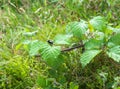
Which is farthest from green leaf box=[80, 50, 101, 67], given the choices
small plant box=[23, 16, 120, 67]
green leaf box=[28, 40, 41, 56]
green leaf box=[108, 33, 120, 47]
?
green leaf box=[28, 40, 41, 56]

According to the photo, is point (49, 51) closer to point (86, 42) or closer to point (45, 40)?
point (86, 42)

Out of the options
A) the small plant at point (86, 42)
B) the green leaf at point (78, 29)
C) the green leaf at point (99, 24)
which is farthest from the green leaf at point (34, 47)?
the green leaf at point (99, 24)

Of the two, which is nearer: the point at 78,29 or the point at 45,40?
the point at 78,29

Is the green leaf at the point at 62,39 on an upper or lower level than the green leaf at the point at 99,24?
lower

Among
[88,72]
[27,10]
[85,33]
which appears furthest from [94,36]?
[27,10]

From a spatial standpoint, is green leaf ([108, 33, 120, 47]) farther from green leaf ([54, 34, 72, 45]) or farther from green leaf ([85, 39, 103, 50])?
green leaf ([54, 34, 72, 45])

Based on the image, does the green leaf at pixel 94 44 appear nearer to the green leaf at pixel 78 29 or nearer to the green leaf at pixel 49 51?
the green leaf at pixel 78 29

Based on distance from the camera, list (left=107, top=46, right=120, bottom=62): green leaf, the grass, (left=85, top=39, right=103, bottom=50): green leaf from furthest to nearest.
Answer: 1. the grass
2. (left=85, top=39, right=103, bottom=50): green leaf
3. (left=107, top=46, right=120, bottom=62): green leaf

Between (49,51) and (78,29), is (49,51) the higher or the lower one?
the lower one

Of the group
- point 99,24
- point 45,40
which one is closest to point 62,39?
point 99,24
